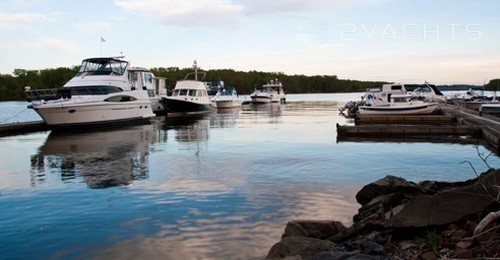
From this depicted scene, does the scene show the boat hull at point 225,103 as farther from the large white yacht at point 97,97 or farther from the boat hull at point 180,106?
the large white yacht at point 97,97

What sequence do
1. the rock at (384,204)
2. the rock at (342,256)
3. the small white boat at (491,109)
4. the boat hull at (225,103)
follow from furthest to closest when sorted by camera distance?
the boat hull at (225,103) < the small white boat at (491,109) < the rock at (384,204) < the rock at (342,256)

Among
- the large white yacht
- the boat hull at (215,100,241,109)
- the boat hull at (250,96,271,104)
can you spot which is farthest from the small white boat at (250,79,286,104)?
the large white yacht

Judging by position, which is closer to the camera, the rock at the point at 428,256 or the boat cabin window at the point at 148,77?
the rock at the point at 428,256

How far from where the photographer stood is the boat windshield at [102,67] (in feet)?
112

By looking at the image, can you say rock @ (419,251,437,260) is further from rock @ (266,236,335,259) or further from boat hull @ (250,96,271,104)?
boat hull @ (250,96,271,104)

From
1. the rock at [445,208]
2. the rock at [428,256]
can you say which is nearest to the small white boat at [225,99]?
the rock at [445,208]

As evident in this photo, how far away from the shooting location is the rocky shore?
5.25 m

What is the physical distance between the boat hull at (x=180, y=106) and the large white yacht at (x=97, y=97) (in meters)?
11.3

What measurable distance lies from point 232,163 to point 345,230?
30.0ft

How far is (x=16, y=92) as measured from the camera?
122m

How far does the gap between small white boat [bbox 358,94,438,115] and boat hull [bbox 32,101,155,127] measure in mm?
18075

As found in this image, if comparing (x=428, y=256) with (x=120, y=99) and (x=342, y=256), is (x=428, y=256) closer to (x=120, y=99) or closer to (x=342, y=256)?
(x=342, y=256)

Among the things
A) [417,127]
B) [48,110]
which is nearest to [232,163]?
[417,127]

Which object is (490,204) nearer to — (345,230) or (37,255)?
(345,230)
